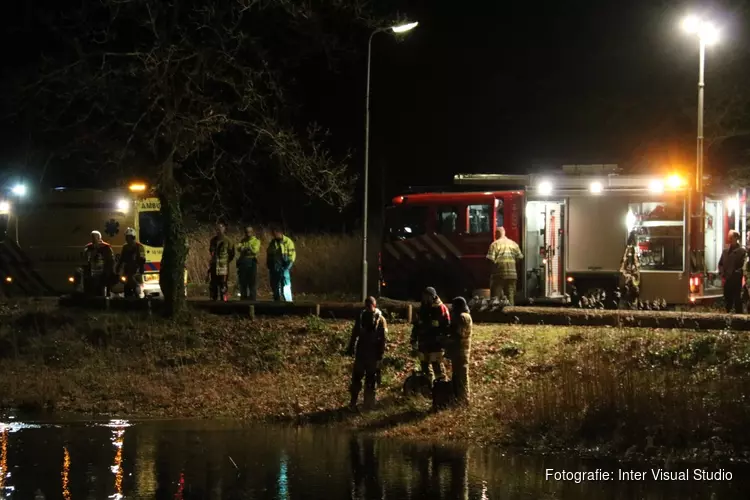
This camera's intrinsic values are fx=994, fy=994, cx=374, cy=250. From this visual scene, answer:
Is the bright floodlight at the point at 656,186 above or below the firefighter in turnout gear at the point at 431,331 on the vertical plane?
above

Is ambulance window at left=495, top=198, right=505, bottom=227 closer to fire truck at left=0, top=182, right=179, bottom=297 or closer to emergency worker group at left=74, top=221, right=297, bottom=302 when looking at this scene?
emergency worker group at left=74, top=221, right=297, bottom=302

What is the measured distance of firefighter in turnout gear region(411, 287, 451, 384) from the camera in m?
13.8

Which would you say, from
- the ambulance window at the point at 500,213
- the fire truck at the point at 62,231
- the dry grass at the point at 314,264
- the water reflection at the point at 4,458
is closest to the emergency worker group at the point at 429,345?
the water reflection at the point at 4,458

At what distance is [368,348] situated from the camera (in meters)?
13.6

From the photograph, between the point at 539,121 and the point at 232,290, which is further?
the point at 539,121

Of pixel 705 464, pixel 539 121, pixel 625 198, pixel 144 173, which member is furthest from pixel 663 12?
pixel 705 464

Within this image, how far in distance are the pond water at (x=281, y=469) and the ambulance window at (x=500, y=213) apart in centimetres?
878

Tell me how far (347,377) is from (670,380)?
5.15 meters

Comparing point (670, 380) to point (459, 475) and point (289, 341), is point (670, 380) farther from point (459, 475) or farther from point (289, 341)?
point (289, 341)

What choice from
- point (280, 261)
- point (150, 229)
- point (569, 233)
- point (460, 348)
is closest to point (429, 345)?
point (460, 348)

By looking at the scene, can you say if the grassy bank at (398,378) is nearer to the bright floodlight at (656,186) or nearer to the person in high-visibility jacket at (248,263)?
the person in high-visibility jacket at (248,263)

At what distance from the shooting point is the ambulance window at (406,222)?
21.2 m

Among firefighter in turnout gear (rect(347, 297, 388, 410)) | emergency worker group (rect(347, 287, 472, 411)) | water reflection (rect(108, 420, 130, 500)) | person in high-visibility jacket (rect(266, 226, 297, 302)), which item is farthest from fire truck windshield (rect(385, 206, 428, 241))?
water reflection (rect(108, 420, 130, 500))

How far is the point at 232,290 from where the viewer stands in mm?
28578
